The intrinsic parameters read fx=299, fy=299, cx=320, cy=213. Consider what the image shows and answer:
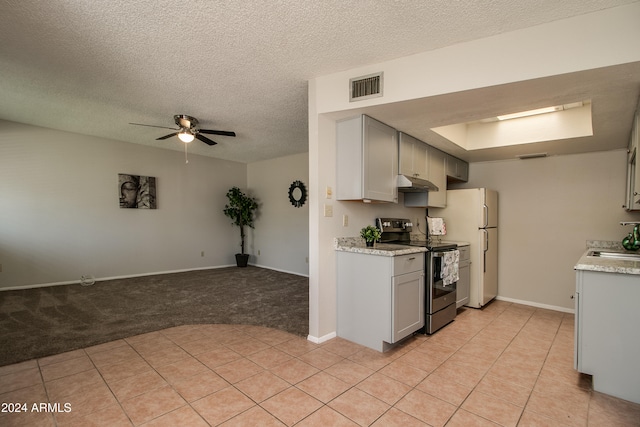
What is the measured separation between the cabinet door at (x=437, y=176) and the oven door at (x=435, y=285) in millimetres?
1077

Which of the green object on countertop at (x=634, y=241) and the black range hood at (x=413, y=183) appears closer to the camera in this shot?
the green object on countertop at (x=634, y=241)

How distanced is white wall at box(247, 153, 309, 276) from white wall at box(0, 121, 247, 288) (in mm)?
877

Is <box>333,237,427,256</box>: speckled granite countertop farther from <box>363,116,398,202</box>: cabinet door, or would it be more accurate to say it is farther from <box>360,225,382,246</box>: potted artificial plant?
<box>363,116,398,202</box>: cabinet door

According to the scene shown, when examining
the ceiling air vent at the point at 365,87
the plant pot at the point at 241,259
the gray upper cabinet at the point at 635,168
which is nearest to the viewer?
the gray upper cabinet at the point at 635,168

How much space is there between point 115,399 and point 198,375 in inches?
20.0

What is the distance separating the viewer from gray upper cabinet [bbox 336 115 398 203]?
2.85 meters

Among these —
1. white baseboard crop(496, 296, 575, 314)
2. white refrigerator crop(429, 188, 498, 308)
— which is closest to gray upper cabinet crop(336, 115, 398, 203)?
white refrigerator crop(429, 188, 498, 308)

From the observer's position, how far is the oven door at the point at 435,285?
A: 3.00 m

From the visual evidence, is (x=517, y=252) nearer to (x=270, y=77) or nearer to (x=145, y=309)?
(x=270, y=77)

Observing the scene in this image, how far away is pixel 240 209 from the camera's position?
22.7 ft

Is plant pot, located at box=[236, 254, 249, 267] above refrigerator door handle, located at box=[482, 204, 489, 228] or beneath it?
beneath

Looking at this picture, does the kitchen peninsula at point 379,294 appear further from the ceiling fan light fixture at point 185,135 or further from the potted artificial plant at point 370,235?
the ceiling fan light fixture at point 185,135

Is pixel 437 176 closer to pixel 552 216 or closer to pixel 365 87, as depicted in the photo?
pixel 552 216

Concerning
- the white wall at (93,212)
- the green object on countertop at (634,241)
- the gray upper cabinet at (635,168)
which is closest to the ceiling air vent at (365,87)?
the gray upper cabinet at (635,168)
